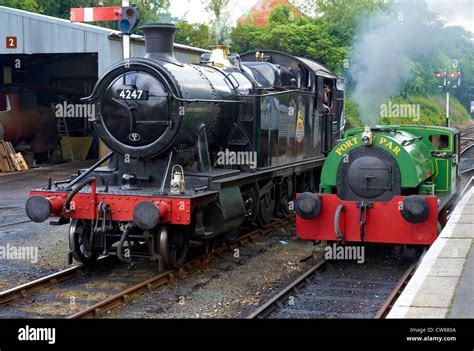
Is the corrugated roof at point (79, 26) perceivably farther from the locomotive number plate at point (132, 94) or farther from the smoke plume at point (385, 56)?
the locomotive number plate at point (132, 94)

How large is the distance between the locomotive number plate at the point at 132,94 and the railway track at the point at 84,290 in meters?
2.14

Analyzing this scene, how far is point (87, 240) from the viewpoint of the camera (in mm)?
8180

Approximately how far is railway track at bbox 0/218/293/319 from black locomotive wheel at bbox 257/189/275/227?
193 centimetres

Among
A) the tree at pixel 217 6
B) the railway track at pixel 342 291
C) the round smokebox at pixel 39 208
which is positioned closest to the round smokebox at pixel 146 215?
the round smokebox at pixel 39 208

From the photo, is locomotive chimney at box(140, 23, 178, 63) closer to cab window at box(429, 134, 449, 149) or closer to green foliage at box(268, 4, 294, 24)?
cab window at box(429, 134, 449, 149)

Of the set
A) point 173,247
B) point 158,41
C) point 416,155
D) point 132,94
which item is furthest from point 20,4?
point 416,155

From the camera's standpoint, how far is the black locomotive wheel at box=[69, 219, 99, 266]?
8.04 metres

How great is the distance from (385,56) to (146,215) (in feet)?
43.7

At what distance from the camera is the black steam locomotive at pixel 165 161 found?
25.2ft

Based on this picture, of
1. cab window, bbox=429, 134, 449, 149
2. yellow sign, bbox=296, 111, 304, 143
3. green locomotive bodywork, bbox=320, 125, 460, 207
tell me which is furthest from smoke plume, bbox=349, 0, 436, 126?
cab window, bbox=429, 134, 449, 149

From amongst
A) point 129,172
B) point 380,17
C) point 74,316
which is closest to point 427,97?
point 380,17

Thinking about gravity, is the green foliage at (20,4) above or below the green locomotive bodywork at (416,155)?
above
